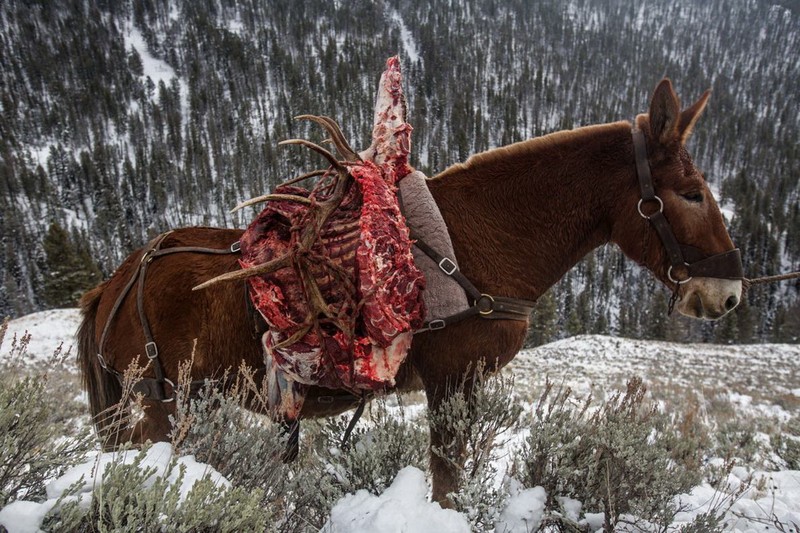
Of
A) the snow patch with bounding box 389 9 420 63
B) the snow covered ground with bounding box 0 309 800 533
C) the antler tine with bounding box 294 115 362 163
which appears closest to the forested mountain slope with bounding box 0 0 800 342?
the snow patch with bounding box 389 9 420 63

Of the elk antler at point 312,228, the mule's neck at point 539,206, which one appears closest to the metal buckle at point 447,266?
the mule's neck at point 539,206

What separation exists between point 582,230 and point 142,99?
121 m

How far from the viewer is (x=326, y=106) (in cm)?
9800

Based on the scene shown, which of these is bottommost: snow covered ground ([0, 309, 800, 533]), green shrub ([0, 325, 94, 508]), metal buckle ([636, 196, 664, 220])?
snow covered ground ([0, 309, 800, 533])

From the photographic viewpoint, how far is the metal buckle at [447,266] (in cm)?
214

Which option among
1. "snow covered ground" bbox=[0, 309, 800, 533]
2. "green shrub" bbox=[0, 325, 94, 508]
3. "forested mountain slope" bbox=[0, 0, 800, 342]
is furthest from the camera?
"forested mountain slope" bbox=[0, 0, 800, 342]

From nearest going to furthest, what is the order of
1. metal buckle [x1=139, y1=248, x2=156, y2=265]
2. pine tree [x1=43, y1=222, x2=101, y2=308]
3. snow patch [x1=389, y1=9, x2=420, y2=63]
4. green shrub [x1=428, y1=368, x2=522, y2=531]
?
green shrub [x1=428, y1=368, x2=522, y2=531] → metal buckle [x1=139, y1=248, x2=156, y2=265] → pine tree [x1=43, y1=222, x2=101, y2=308] → snow patch [x1=389, y1=9, x2=420, y2=63]

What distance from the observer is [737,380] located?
38.2ft

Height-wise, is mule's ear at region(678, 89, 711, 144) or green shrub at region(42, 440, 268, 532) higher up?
mule's ear at region(678, 89, 711, 144)

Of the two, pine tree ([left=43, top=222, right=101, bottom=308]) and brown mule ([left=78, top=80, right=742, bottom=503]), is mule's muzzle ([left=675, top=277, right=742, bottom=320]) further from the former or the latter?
pine tree ([left=43, top=222, right=101, bottom=308])

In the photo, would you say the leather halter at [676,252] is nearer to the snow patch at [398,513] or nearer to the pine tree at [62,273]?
the snow patch at [398,513]

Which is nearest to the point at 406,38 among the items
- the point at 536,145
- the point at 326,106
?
the point at 326,106

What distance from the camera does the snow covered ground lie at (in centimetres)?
173

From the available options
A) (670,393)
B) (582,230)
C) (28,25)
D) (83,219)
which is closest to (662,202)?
(582,230)
